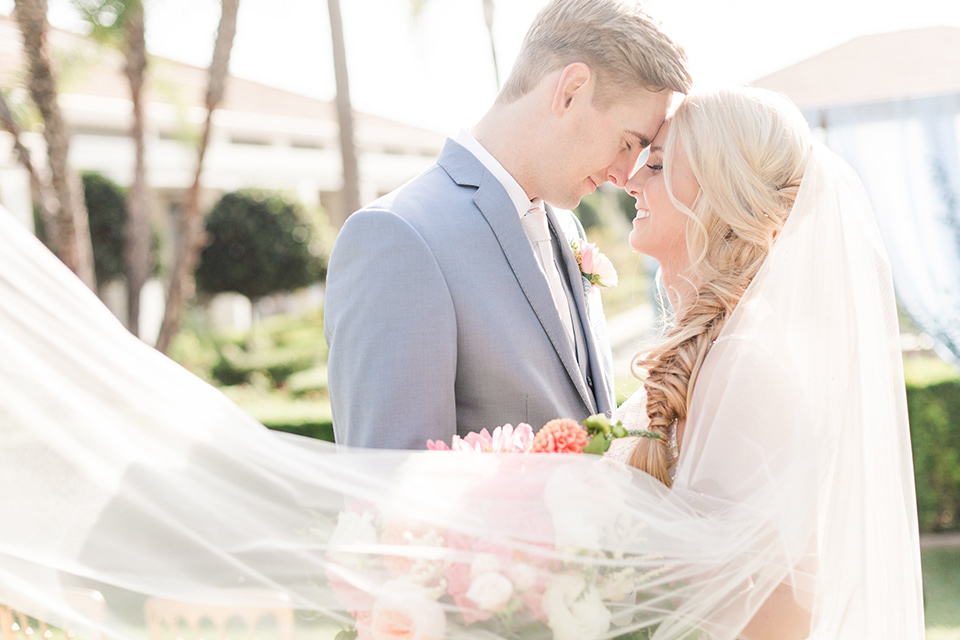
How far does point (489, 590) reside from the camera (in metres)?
1.67

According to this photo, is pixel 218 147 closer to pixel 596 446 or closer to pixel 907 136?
pixel 907 136

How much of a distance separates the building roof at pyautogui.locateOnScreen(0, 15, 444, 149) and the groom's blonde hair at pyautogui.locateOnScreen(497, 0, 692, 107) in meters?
7.08

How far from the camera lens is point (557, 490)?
70.1 inches

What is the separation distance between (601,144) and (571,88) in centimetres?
21

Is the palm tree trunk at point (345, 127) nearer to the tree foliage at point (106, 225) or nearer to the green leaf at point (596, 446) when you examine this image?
the tree foliage at point (106, 225)

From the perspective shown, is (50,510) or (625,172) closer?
(50,510)

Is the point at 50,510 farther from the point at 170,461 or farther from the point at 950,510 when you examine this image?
the point at 950,510

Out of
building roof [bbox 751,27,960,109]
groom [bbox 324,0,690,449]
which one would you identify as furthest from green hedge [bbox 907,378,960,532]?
groom [bbox 324,0,690,449]

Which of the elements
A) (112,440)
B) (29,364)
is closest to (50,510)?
(112,440)

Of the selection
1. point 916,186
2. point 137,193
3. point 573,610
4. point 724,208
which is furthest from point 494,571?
point 137,193

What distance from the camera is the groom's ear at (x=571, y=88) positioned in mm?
2652

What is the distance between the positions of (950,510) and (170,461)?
6794mm

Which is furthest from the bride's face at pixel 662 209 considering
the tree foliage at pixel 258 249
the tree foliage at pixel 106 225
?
the tree foliage at pixel 258 249

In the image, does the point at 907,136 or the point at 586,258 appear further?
the point at 907,136
